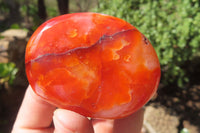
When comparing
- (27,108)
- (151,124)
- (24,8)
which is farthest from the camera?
(24,8)

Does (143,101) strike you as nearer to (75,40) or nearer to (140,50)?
(140,50)

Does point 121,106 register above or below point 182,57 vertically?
above

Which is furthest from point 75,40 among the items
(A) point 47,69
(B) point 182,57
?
(B) point 182,57

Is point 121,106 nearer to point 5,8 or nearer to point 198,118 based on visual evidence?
point 198,118

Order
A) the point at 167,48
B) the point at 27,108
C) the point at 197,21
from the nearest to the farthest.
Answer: the point at 27,108, the point at 197,21, the point at 167,48

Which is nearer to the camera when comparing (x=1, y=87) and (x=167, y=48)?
(x=167, y=48)

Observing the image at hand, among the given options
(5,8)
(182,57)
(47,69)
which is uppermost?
(47,69)
